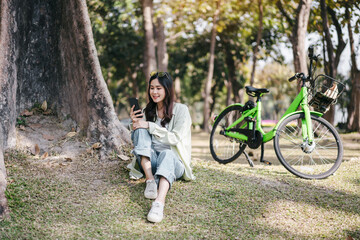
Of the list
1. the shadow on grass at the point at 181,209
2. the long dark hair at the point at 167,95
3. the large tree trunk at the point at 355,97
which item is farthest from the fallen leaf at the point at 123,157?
the large tree trunk at the point at 355,97

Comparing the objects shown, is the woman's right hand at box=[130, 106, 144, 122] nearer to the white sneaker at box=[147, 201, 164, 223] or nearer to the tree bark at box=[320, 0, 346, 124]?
the white sneaker at box=[147, 201, 164, 223]

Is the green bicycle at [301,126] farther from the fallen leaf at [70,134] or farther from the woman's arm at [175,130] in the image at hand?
the fallen leaf at [70,134]

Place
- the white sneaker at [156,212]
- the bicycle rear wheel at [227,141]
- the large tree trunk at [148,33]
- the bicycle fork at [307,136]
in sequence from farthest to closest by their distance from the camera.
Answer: the large tree trunk at [148,33], the bicycle rear wheel at [227,141], the bicycle fork at [307,136], the white sneaker at [156,212]

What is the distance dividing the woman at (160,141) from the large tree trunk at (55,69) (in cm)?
86

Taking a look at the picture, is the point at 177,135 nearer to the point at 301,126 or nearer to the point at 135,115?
the point at 135,115

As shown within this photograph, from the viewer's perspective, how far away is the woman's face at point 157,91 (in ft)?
12.5

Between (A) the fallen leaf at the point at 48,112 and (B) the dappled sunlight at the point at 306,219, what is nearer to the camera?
(B) the dappled sunlight at the point at 306,219

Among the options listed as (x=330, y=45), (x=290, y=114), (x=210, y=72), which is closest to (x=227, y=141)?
(x=290, y=114)

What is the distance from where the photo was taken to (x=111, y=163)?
4.30m

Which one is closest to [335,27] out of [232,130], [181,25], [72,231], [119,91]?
[181,25]

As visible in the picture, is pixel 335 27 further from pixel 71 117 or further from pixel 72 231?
pixel 72 231

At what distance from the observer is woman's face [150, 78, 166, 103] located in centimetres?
379

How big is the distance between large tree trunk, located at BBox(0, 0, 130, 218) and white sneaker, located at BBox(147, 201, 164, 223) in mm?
1380

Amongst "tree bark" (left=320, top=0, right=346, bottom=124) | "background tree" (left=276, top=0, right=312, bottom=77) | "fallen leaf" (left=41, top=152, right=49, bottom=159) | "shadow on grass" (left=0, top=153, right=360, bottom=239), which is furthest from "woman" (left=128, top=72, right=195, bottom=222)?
"tree bark" (left=320, top=0, right=346, bottom=124)
